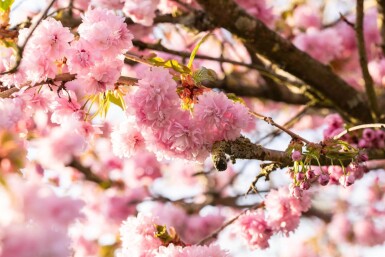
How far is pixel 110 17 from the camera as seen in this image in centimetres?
152

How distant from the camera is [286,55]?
7.83ft

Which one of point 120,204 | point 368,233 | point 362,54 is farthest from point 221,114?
point 368,233

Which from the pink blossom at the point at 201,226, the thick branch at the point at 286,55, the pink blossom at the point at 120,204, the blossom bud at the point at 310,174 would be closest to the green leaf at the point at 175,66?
the blossom bud at the point at 310,174

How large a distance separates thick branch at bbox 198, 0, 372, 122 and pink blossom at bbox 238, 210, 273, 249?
693 mm

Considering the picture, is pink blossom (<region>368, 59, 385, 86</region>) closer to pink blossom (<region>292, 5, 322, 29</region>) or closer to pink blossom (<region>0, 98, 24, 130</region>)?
pink blossom (<region>292, 5, 322, 29</region>)

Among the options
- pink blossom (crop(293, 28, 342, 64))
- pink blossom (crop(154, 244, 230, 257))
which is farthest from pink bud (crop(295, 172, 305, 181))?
pink blossom (crop(293, 28, 342, 64))

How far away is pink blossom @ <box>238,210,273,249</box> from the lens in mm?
2039

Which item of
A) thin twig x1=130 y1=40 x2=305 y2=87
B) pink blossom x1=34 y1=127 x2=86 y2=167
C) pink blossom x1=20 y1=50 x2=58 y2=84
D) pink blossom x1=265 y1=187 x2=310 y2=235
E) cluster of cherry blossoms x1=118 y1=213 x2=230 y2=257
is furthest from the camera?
thin twig x1=130 y1=40 x2=305 y2=87

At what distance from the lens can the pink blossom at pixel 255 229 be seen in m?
2.04

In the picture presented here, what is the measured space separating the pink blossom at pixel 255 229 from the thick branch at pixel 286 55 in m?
0.69

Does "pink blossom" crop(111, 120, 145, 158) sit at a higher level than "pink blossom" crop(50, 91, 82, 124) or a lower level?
lower

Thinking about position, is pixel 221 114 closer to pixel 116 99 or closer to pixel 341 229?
pixel 116 99

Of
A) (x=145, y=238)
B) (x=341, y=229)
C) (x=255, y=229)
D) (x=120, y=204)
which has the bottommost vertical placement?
(x=341, y=229)

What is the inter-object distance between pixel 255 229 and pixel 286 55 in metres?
0.76
